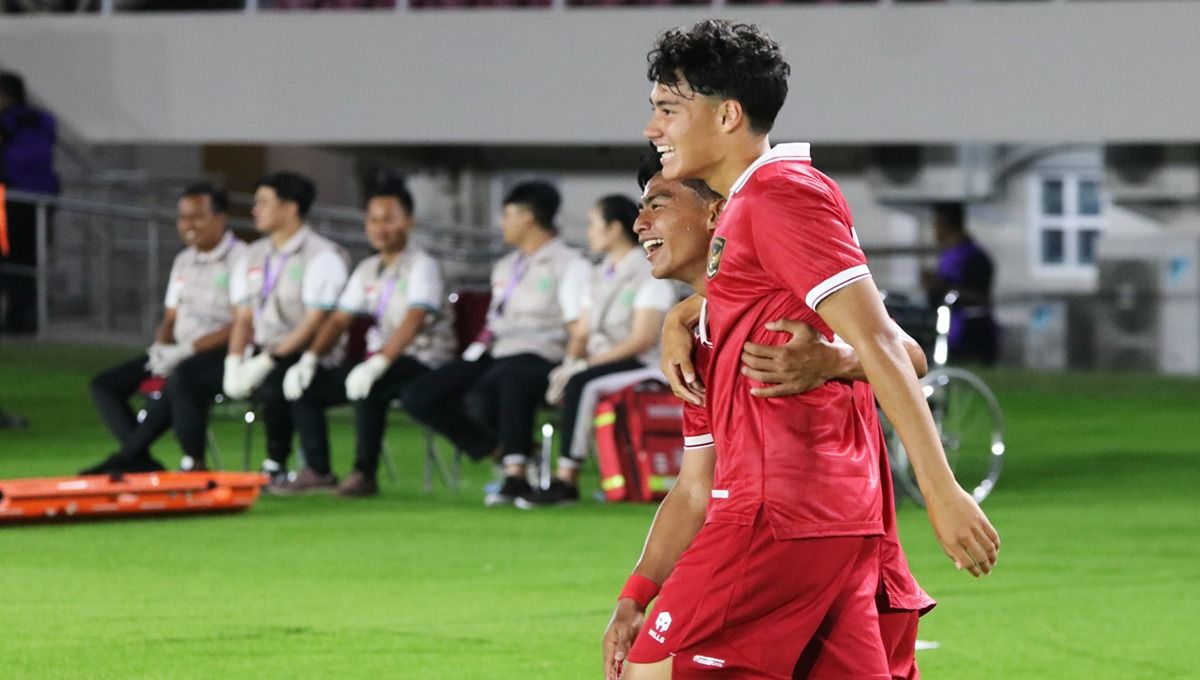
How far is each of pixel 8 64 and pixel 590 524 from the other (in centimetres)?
1239

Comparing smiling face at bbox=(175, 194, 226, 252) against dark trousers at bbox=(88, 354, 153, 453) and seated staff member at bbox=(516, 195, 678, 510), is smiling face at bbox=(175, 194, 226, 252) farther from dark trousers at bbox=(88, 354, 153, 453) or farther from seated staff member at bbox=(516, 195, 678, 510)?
seated staff member at bbox=(516, 195, 678, 510)

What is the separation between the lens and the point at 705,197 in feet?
9.93

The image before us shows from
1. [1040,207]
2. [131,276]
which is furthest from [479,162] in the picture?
[1040,207]

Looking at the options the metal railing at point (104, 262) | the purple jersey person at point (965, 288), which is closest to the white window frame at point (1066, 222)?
the purple jersey person at point (965, 288)

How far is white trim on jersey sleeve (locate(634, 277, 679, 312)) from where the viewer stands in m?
8.63

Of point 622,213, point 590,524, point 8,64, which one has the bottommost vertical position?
point 590,524

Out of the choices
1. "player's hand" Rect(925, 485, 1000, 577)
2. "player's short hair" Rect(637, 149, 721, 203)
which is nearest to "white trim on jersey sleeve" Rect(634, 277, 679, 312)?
"player's short hair" Rect(637, 149, 721, 203)

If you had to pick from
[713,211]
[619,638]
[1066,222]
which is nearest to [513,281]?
[713,211]

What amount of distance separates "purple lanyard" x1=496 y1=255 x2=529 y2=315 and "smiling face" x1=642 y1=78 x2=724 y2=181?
253 inches

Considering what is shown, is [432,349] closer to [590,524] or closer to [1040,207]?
[590,524]

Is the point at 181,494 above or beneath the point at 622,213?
beneath

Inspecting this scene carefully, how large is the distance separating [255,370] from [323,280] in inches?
19.6

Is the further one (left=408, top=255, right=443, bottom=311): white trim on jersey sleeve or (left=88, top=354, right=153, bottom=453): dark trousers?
(left=88, top=354, right=153, bottom=453): dark trousers

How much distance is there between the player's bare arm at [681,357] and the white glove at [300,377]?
6.23 metres
